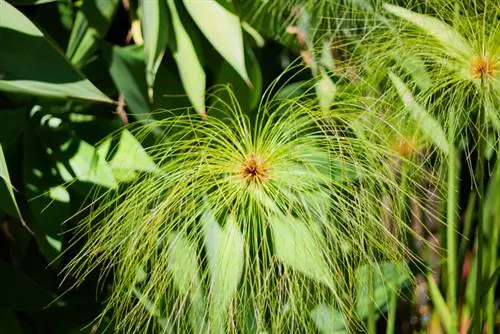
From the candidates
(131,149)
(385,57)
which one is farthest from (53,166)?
(385,57)

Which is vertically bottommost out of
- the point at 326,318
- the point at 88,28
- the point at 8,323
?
the point at 8,323

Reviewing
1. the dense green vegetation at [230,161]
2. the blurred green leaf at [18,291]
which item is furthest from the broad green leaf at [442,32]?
the blurred green leaf at [18,291]

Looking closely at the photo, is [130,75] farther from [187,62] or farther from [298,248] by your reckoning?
[298,248]

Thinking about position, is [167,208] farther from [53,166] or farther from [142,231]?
[53,166]

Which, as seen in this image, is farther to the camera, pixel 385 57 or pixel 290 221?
pixel 385 57

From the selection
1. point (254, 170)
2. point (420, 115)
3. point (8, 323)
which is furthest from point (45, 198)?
point (420, 115)

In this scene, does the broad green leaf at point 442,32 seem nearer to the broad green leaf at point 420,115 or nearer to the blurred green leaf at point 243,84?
the broad green leaf at point 420,115
